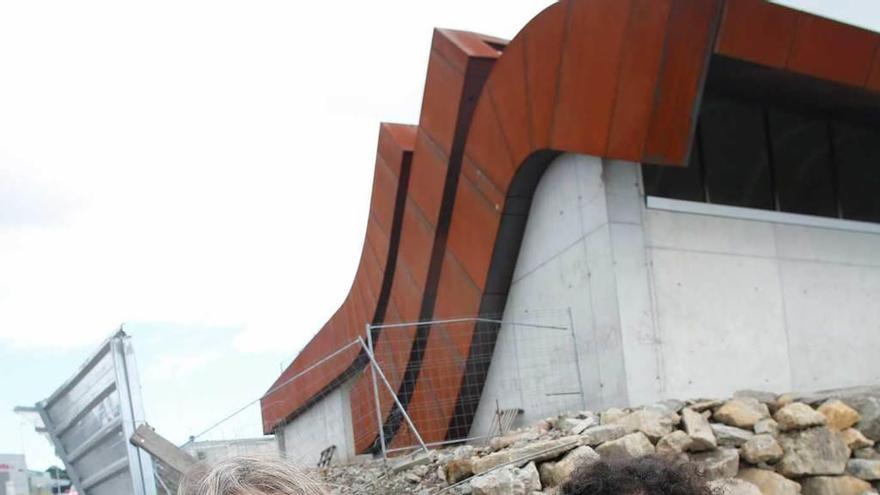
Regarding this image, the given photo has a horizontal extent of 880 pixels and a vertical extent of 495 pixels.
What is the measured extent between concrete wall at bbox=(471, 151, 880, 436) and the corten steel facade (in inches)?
26.6

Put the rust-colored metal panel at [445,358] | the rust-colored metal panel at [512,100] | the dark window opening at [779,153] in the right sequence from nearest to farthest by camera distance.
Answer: the dark window opening at [779,153] → the rust-colored metal panel at [512,100] → the rust-colored metal panel at [445,358]

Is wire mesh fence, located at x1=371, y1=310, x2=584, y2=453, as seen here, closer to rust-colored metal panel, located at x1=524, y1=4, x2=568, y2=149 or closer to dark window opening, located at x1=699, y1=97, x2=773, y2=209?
rust-colored metal panel, located at x1=524, y1=4, x2=568, y2=149

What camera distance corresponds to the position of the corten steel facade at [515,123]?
8734mm

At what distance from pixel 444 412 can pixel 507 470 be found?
678cm

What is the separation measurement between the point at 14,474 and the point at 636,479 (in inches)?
217

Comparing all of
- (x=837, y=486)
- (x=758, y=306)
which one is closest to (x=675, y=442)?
(x=837, y=486)

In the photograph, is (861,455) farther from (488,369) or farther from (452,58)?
(452,58)

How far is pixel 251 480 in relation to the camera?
1239 millimetres

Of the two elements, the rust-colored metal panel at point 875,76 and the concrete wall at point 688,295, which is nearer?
the concrete wall at point 688,295

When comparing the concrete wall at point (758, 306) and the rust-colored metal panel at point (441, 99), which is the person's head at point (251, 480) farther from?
the rust-colored metal panel at point (441, 99)

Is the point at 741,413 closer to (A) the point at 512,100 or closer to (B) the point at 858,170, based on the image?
(A) the point at 512,100

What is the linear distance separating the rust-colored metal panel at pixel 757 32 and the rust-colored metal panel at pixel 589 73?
97 cm

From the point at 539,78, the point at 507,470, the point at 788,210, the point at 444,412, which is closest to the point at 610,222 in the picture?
the point at 539,78

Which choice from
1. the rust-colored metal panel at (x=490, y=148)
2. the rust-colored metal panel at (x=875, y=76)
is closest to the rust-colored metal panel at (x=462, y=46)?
the rust-colored metal panel at (x=490, y=148)
